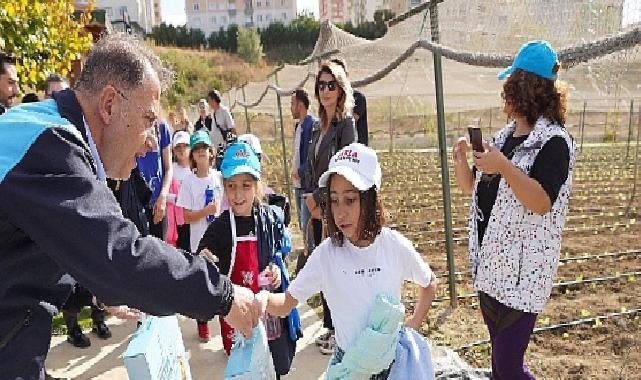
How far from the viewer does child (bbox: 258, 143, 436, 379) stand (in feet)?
8.06

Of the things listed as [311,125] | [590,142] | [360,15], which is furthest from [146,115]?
[360,15]

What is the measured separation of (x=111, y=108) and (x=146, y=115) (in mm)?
93

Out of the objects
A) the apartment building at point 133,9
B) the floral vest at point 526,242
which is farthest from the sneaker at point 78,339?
the apartment building at point 133,9

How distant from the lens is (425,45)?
14.3 feet

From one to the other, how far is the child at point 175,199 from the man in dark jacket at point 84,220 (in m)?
3.20

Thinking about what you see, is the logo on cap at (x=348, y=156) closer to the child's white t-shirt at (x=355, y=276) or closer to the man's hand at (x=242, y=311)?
the child's white t-shirt at (x=355, y=276)

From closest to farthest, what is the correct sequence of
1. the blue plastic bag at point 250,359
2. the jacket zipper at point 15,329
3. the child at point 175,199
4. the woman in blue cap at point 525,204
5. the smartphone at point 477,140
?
the jacket zipper at point 15,329 → the blue plastic bag at point 250,359 → the woman in blue cap at point 525,204 → the smartphone at point 477,140 → the child at point 175,199

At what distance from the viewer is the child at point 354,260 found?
246cm

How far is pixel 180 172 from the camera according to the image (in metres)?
5.34

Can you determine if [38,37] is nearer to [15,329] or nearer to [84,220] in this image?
[15,329]

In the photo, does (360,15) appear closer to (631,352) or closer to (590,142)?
(590,142)

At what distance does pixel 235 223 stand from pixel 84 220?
2015mm

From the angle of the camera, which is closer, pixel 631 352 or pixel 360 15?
pixel 631 352

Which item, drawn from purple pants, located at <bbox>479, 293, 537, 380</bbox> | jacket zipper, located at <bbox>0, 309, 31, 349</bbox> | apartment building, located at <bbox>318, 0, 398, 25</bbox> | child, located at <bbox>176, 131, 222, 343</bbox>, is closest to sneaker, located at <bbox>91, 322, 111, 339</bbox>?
child, located at <bbox>176, 131, 222, 343</bbox>
